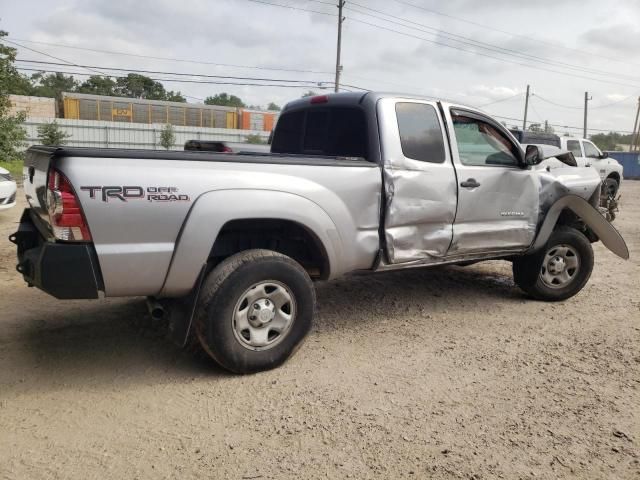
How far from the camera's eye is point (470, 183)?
462 cm

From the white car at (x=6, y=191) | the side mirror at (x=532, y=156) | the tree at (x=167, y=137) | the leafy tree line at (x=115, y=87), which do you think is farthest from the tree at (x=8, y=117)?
the leafy tree line at (x=115, y=87)

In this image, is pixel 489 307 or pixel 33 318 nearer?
pixel 33 318

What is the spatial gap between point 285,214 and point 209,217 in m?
0.53

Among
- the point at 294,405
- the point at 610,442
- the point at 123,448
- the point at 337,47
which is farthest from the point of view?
the point at 337,47

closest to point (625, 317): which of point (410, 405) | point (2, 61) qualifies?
point (410, 405)

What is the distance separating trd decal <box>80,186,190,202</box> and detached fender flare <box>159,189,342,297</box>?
142 mm

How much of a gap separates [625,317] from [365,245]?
2965mm

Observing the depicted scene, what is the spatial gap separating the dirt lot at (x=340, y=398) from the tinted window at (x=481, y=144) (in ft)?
4.78

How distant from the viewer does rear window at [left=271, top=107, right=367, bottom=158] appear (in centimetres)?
439

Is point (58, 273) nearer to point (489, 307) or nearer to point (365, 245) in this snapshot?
point (365, 245)

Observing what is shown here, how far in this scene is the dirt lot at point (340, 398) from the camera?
8.88 ft

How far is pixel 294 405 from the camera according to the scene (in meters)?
3.26

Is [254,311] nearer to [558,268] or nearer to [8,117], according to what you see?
[558,268]

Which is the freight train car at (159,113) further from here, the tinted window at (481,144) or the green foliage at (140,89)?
the tinted window at (481,144)
